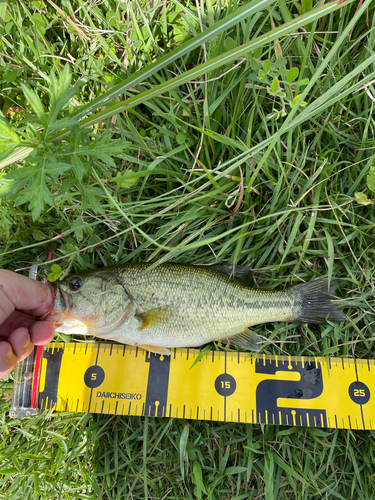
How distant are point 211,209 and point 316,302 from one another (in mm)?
1381

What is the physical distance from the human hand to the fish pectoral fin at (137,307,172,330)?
2.70ft

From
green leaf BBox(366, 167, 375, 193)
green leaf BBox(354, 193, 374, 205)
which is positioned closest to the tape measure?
green leaf BBox(354, 193, 374, 205)

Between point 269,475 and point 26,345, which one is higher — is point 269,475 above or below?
below

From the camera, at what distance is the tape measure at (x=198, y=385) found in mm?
2951

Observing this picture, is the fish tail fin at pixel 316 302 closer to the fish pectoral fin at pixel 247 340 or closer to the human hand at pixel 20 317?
the fish pectoral fin at pixel 247 340

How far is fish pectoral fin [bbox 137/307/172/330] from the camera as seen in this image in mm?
2914

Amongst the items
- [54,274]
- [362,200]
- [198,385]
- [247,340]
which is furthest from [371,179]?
[54,274]

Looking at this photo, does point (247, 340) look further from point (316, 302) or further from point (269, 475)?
point (269, 475)

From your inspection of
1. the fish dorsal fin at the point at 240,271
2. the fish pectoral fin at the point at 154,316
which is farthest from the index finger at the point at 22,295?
the fish dorsal fin at the point at 240,271

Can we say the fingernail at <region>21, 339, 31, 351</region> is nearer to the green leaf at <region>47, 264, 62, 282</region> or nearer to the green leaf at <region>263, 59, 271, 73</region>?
the green leaf at <region>47, 264, 62, 282</region>

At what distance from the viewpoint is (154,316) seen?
2914 mm

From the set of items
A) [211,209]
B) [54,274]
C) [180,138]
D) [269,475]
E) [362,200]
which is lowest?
[269,475]


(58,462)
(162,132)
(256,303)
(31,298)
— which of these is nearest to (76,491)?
(58,462)

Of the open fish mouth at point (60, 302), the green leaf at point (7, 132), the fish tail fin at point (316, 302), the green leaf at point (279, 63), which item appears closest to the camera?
the green leaf at point (7, 132)
